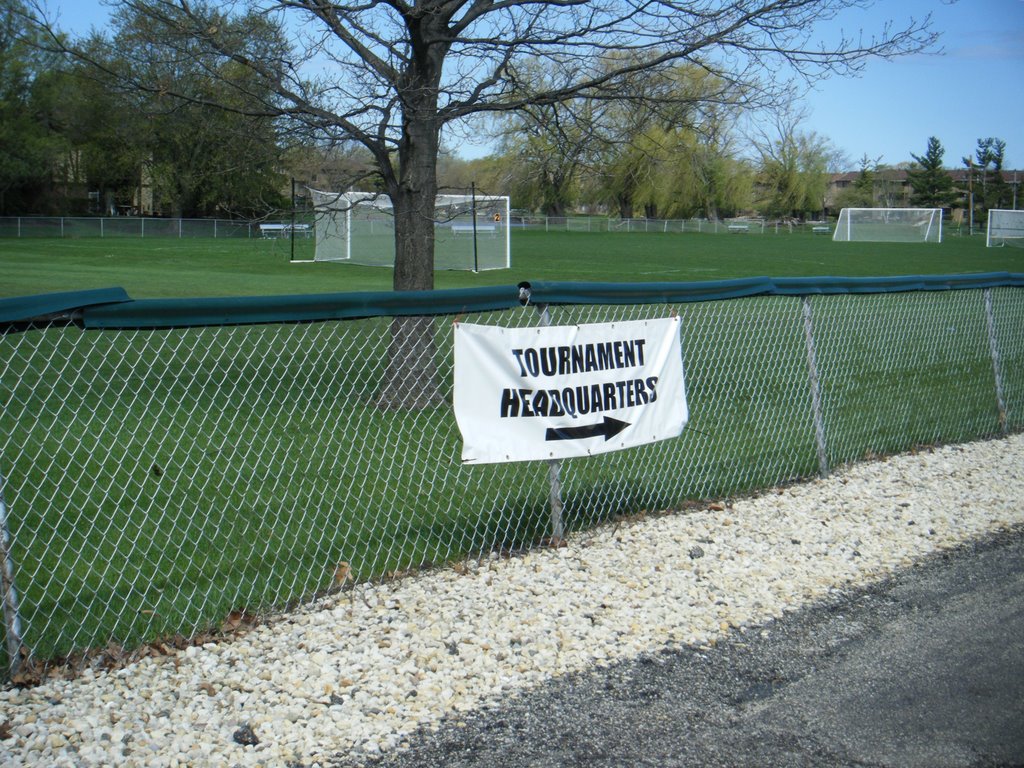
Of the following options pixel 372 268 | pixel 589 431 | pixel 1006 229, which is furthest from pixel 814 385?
pixel 1006 229

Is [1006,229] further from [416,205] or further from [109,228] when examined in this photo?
[416,205]

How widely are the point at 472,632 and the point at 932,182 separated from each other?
10396 cm

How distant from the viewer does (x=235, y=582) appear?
524cm

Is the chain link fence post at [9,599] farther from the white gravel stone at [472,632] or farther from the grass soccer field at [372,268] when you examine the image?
the grass soccer field at [372,268]

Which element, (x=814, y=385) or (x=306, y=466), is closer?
(x=306, y=466)

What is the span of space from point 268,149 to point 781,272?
25.0 metres

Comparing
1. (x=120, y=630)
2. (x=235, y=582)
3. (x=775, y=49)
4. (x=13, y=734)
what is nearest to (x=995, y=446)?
(x=775, y=49)

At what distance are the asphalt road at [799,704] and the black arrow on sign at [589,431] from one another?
1.51 metres

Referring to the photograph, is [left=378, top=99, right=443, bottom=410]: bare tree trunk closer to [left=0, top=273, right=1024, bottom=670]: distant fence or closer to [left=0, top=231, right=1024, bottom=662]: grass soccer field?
[left=0, top=231, right=1024, bottom=662]: grass soccer field

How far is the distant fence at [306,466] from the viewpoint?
15.6ft

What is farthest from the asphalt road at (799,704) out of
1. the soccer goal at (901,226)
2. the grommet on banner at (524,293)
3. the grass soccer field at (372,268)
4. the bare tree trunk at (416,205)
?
the soccer goal at (901,226)

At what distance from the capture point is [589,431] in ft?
19.7

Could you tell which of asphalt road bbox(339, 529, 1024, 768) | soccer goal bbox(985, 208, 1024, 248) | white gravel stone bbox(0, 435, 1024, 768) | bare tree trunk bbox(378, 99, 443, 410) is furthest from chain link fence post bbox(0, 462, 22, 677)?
soccer goal bbox(985, 208, 1024, 248)

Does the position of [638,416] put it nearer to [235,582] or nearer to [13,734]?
[235,582]
